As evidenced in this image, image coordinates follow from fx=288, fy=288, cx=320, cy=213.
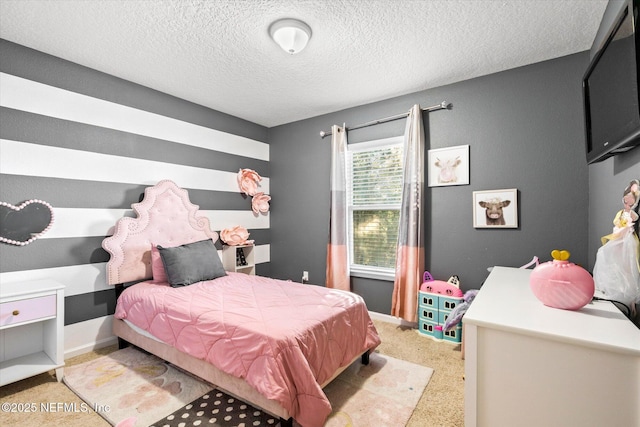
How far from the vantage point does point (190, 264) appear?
2.71 metres

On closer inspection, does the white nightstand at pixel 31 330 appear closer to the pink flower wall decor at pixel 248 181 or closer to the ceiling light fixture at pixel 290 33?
the pink flower wall decor at pixel 248 181

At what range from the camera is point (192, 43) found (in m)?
2.29

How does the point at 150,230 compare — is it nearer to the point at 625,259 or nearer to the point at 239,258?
the point at 239,258

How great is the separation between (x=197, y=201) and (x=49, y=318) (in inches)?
68.4

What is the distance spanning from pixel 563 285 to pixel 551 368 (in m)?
0.40

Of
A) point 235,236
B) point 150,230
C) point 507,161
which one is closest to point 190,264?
point 150,230

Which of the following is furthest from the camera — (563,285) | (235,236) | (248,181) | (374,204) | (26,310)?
(248,181)

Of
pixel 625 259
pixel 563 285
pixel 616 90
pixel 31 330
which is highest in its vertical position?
pixel 616 90

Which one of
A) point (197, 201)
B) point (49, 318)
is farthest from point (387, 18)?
point (49, 318)

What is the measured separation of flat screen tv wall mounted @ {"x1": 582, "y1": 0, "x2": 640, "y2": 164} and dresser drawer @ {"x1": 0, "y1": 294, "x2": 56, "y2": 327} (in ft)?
11.4

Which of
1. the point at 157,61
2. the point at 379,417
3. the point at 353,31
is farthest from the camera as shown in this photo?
the point at 157,61

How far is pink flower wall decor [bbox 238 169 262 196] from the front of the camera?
12.9 ft

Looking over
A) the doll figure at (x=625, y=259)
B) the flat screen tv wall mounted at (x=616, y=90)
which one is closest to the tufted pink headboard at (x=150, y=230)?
the doll figure at (x=625, y=259)

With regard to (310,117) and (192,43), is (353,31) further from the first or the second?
(310,117)
